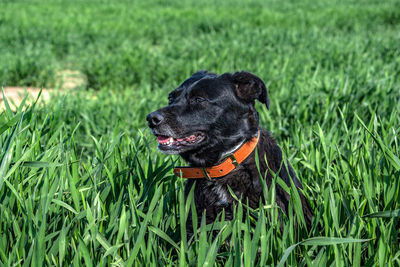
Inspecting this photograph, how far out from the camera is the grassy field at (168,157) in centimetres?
185

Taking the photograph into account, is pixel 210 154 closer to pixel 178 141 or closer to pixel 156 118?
pixel 178 141

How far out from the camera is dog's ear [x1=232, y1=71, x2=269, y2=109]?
103 inches

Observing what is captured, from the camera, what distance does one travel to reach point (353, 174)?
2.38 m

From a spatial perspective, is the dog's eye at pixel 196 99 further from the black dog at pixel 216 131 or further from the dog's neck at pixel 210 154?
the dog's neck at pixel 210 154

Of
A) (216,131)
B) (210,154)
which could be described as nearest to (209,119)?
(216,131)

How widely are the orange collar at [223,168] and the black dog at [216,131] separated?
0.01 m

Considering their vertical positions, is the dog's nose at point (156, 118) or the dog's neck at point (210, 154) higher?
the dog's nose at point (156, 118)

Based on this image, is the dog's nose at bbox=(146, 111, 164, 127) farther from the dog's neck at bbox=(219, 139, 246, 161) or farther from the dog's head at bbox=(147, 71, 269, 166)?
the dog's neck at bbox=(219, 139, 246, 161)

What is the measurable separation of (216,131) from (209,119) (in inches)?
3.4

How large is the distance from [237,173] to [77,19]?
12.4 meters

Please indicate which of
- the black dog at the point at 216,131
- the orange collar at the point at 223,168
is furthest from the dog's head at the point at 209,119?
the orange collar at the point at 223,168

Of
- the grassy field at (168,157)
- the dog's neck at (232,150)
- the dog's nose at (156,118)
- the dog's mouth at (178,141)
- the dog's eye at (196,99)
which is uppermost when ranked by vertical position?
the dog's eye at (196,99)

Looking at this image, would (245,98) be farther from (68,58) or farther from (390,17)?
(390,17)

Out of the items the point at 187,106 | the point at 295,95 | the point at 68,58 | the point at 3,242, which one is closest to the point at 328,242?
the point at 187,106
